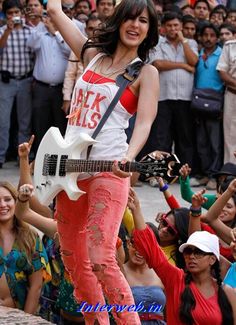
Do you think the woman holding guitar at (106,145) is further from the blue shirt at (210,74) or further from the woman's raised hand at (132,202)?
the blue shirt at (210,74)

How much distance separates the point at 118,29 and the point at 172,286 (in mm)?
1674

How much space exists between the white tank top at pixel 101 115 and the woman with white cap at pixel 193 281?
0.63 m

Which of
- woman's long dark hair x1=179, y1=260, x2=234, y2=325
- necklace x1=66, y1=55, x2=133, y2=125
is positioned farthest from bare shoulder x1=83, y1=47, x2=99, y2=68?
woman's long dark hair x1=179, y1=260, x2=234, y2=325

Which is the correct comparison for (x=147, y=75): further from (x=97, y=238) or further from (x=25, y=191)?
(x=25, y=191)

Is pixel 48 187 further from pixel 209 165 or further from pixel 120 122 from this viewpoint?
pixel 209 165

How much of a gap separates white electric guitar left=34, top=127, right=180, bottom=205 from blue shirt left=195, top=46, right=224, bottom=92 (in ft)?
21.8

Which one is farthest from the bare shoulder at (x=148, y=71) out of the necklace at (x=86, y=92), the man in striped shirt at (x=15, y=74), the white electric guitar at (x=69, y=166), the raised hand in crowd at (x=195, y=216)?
the man in striped shirt at (x=15, y=74)

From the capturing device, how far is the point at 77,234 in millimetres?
5551

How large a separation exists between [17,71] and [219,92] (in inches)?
99.2

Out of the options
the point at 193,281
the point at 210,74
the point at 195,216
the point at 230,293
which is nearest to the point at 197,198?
the point at 195,216

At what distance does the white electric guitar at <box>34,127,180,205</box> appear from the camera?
5074 millimetres

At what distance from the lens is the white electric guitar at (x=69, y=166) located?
16.6ft

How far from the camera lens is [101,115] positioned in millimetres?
5434

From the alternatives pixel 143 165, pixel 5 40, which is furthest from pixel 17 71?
pixel 143 165
